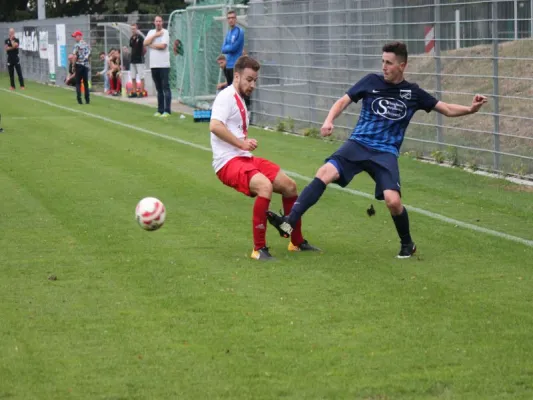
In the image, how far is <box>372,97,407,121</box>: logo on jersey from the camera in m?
9.27

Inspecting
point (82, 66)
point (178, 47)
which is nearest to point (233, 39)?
point (178, 47)

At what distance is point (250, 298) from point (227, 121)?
6.96ft

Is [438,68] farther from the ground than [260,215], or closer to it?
farther from the ground

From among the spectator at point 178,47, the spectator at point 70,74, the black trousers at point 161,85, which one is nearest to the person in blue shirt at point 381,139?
the black trousers at point 161,85

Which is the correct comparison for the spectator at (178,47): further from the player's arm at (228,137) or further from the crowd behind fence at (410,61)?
the player's arm at (228,137)

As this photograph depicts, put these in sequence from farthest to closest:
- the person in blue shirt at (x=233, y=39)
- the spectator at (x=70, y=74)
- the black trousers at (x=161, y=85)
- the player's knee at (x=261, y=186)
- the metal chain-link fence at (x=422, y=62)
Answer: the spectator at (x=70, y=74) → the black trousers at (x=161, y=85) → the person in blue shirt at (x=233, y=39) → the metal chain-link fence at (x=422, y=62) → the player's knee at (x=261, y=186)

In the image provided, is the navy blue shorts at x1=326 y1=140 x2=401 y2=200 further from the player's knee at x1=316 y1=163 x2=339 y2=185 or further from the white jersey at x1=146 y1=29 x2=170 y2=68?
the white jersey at x1=146 y1=29 x2=170 y2=68

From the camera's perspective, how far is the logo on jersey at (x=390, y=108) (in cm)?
927

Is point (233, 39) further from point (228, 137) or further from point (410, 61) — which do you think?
point (228, 137)

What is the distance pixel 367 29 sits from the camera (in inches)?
734

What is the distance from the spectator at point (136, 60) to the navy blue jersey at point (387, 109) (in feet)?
66.8

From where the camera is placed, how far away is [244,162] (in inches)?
368

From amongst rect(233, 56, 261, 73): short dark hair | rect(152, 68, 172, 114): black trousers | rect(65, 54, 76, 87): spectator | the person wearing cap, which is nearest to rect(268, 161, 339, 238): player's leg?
rect(233, 56, 261, 73): short dark hair

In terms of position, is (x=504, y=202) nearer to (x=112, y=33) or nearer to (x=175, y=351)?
(x=175, y=351)
